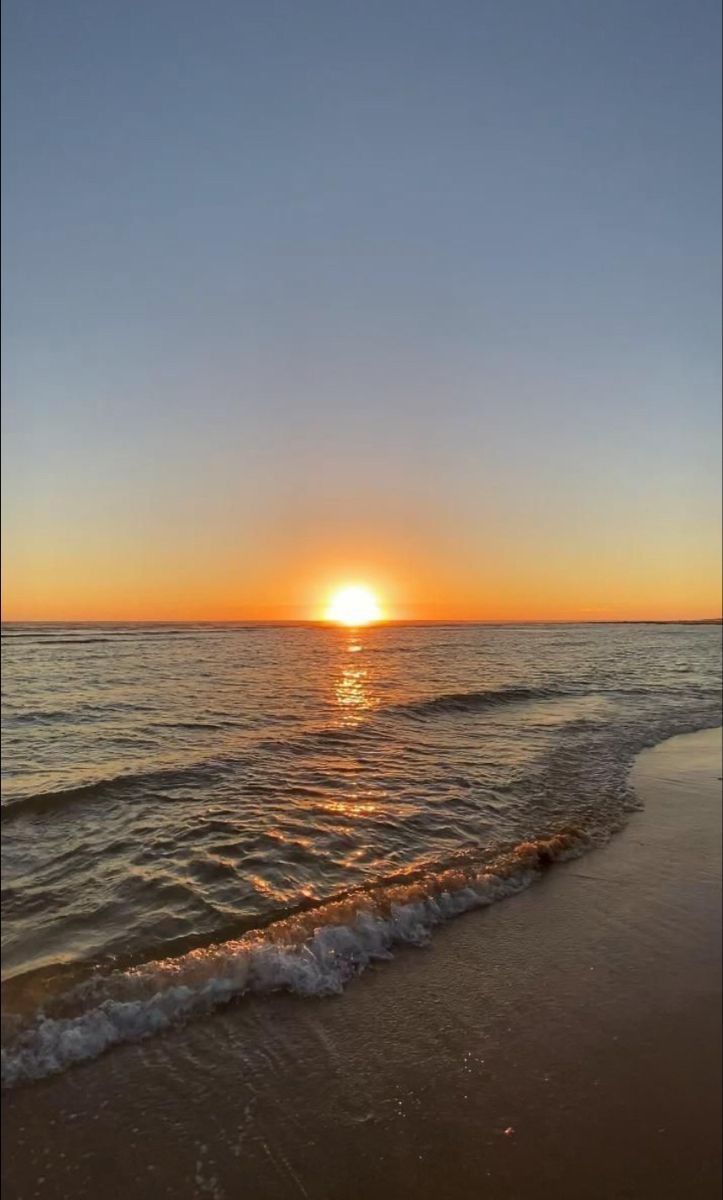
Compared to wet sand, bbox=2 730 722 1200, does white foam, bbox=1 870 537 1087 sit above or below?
above

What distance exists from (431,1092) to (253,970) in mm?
1900

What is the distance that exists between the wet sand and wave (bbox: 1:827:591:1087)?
19 cm

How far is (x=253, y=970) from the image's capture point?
5.59 metres

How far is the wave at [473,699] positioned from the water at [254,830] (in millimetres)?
172

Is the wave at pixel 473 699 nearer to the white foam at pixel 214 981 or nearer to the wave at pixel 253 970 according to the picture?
the wave at pixel 253 970

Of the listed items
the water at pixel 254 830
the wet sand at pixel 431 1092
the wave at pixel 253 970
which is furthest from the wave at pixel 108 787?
the wet sand at pixel 431 1092

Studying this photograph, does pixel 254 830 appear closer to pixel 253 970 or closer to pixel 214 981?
pixel 253 970

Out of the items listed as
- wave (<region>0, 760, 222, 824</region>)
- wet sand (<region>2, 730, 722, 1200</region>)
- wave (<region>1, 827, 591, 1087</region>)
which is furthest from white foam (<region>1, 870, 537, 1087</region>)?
wave (<region>0, 760, 222, 824</region>)

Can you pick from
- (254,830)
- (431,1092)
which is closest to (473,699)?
(254,830)

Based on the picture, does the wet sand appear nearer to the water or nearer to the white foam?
the white foam

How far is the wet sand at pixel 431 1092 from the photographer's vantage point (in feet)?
12.0

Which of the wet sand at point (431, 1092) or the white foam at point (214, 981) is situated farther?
the white foam at point (214, 981)

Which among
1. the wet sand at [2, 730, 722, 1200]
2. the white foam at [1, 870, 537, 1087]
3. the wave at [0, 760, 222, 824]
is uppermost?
the wave at [0, 760, 222, 824]

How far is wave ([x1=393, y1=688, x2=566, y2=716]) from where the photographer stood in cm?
2091
